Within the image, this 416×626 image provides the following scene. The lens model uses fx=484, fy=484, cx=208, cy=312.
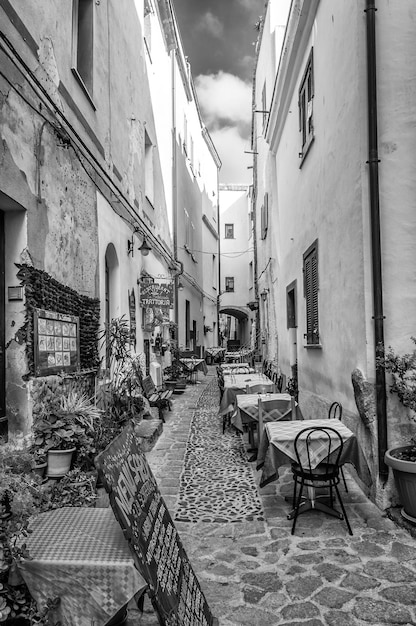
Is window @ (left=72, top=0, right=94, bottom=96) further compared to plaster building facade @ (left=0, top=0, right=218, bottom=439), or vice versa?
window @ (left=72, top=0, right=94, bottom=96)

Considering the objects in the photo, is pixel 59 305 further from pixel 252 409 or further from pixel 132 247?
pixel 132 247

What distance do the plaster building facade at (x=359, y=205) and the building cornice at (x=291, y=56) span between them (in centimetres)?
4

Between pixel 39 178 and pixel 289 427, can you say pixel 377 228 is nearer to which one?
pixel 289 427

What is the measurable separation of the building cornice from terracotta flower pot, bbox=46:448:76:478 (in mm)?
6961

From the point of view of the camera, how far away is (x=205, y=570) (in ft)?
11.6

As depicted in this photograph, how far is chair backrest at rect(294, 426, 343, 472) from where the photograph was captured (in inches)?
171

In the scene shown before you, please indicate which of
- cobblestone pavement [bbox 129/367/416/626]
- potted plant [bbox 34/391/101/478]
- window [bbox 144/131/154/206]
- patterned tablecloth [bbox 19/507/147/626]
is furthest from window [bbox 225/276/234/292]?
patterned tablecloth [bbox 19/507/147/626]

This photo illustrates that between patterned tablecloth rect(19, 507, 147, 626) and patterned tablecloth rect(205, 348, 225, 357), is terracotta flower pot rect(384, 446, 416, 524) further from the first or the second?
patterned tablecloth rect(205, 348, 225, 357)

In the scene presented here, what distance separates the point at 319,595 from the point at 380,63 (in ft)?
15.5

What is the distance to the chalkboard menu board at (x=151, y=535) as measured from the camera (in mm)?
2066

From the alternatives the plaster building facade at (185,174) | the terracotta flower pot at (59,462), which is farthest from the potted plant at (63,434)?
the plaster building facade at (185,174)

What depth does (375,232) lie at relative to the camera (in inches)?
184

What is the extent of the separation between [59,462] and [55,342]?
135 centimetres

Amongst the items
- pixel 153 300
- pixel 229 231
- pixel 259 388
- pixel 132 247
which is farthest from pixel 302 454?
pixel 229 231
